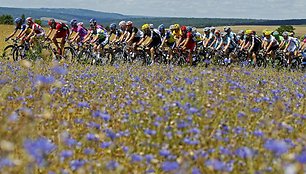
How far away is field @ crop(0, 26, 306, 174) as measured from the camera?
3.36m

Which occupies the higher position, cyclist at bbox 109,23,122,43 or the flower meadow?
the flower meadow

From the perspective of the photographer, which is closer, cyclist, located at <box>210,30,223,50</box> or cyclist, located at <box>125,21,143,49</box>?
cyclist, located at <box>125,21,143,49</box>

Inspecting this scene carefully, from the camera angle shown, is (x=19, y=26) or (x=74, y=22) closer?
(x=19, y=26)

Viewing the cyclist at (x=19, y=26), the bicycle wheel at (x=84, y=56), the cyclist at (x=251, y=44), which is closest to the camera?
the bicycle wheel at (x=84, y=56)

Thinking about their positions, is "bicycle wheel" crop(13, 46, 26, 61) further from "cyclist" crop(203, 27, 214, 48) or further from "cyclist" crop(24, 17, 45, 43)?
"cyclist" crop(203, 27, 214, 48)

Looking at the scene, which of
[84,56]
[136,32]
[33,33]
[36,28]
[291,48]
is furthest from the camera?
[291,48]

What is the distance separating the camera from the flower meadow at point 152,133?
132 inches

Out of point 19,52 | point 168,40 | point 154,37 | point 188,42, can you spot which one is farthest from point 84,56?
point 188,42

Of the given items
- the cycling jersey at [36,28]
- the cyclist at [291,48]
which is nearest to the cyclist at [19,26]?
the cycling jersey at [36,28]

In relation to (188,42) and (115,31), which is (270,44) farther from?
(115,31)

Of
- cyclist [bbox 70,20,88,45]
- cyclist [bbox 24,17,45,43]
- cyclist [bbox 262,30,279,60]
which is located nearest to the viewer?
cyclist [bbox 24,17,45,43]

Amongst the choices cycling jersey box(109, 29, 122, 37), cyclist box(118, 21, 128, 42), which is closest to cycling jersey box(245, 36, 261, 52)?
cyclist box(118, 21, 128, 42)

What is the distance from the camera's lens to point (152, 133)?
4.34 meters

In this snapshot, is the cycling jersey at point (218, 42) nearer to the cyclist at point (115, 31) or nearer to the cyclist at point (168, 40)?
the cyclist at point (168, 40)
